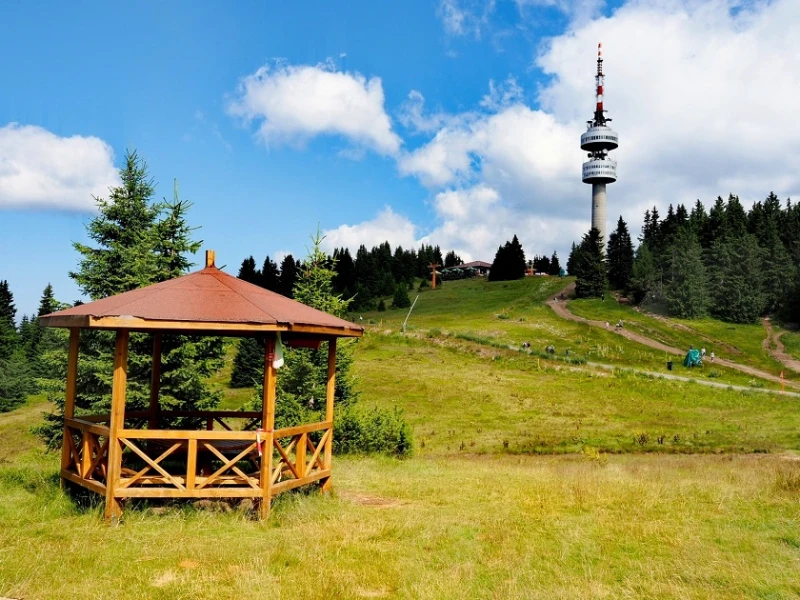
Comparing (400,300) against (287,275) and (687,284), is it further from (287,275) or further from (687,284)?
(687,284)

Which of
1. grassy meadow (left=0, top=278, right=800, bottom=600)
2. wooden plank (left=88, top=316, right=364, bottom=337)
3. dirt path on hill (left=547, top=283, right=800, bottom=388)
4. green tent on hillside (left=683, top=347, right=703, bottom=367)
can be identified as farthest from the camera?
green tent on hillside (left=683, top=347, right=703, bottom=367)

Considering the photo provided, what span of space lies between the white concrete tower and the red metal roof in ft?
331

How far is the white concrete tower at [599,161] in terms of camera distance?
348 feet

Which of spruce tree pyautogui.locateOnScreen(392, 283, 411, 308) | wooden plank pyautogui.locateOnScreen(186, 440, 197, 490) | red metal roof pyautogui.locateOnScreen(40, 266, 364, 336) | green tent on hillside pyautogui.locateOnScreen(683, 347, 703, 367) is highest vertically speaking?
spruce tree pyautogui.locateOnScreen(392, 283, 411, 308)

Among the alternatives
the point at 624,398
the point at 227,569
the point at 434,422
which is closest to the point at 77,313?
the point at 227,569

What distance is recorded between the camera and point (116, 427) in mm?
10078

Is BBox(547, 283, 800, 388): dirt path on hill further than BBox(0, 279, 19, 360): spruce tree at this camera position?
No

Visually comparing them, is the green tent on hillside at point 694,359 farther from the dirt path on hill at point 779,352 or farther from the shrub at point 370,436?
the shrub at point 370,436

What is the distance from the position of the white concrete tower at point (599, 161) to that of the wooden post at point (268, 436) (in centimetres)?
10167

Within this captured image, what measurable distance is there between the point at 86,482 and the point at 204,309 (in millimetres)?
3658

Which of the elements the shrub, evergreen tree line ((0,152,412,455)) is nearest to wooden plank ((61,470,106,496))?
evergreen tree line ((0,152,412,455))

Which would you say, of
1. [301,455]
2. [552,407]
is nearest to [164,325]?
[301,455]

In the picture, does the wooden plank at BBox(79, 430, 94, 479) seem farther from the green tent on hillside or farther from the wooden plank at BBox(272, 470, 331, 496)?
the green tent on hillside

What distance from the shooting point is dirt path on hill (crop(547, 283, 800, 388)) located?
47.1m
